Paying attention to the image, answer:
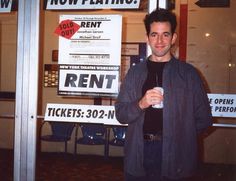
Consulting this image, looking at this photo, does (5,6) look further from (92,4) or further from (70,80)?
Answer: (70,80)

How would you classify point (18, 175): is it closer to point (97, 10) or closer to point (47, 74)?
point (47, 74)

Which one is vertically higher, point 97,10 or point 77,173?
point 97,10

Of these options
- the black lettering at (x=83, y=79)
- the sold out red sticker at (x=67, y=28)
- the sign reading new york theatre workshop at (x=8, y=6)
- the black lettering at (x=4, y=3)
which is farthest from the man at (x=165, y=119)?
the black lettering at (x=4, y=3)

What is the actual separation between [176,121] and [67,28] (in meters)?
1.80

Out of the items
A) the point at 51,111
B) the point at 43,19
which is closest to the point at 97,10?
the point at 43,19

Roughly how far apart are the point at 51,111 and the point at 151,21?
167cm

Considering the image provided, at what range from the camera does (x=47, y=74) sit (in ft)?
14.7

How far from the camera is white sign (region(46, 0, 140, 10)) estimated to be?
13.6 ft

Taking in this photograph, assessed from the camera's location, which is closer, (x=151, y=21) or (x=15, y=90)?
(x=151, y=21)

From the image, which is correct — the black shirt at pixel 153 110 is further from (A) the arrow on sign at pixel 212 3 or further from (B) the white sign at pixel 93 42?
(A) the arrow on sign at pixel 212 3

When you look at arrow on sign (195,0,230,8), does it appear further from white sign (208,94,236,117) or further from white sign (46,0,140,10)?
white sign (208,94,236,117)

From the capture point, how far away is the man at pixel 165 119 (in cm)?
310

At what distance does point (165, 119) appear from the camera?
311 centimetres

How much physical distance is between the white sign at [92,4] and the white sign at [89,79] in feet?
2.11
